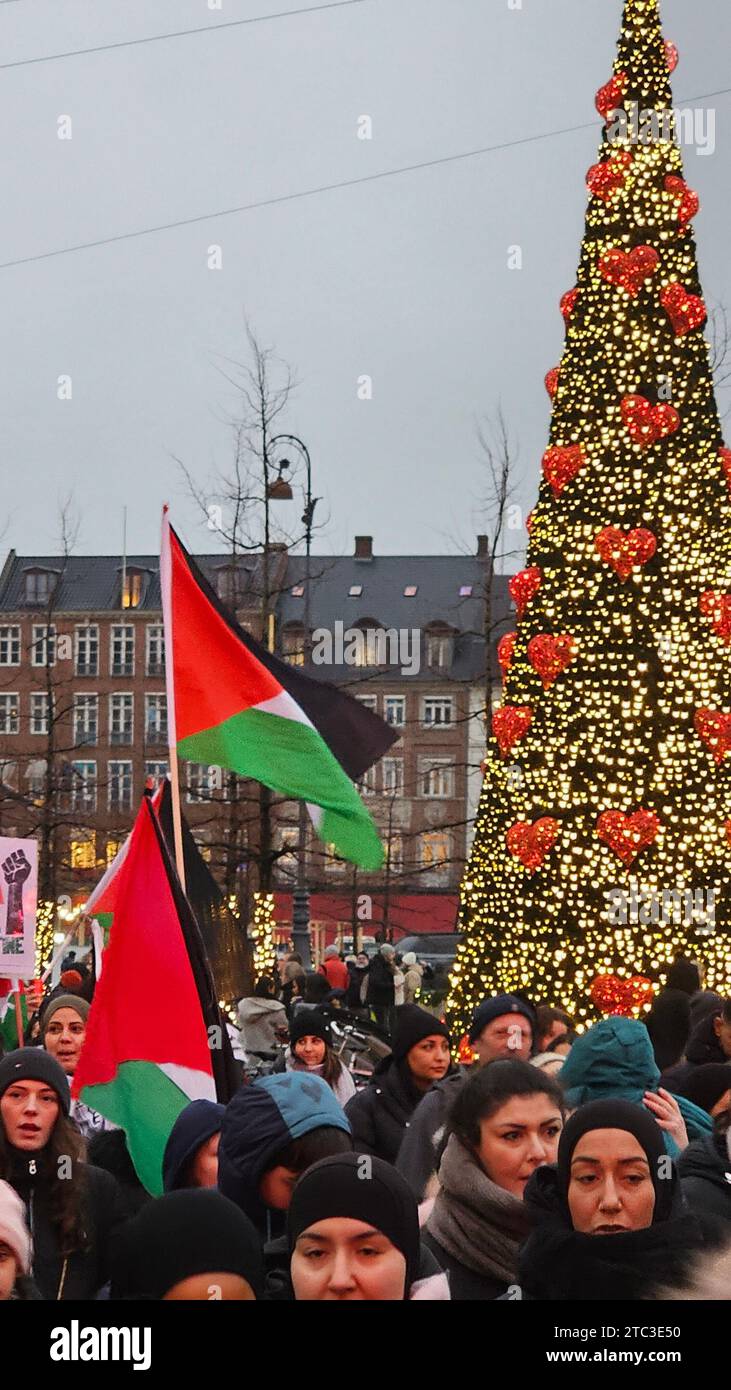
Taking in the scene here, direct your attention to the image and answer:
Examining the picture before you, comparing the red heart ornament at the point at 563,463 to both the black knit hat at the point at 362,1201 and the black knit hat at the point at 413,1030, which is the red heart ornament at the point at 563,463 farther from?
the black knit hat at the point at 362,1201

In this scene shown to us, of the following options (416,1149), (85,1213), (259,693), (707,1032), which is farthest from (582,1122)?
(259,693)

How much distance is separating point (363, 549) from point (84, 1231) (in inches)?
3035

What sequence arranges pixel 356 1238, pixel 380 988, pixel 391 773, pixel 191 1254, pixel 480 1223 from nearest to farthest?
pixel 191 1254
pixel 356 1238
pixel 480 1223
pixel 380 988
pixel 391 773

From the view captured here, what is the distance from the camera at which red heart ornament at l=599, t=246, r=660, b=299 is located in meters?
16.7

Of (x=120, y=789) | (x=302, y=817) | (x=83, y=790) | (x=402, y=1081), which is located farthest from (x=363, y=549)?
(x=402, y=1081)

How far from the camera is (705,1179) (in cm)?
552

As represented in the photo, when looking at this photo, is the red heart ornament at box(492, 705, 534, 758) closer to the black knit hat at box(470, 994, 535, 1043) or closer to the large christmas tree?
the large christmas tree

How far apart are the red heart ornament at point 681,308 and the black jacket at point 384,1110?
10.2 m

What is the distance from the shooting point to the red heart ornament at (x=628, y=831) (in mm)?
15969

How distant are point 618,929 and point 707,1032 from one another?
294 inches

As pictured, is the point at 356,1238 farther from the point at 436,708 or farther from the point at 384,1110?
the point at 436,708

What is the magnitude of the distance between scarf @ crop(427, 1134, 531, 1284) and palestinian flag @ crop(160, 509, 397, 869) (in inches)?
167

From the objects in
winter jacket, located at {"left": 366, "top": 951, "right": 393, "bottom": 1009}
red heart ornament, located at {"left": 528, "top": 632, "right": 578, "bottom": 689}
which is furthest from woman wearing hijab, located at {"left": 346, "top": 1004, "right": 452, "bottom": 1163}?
winter jacket, located at {"left": 366, "top": 951, "right": 393, "bottom": 1009}
